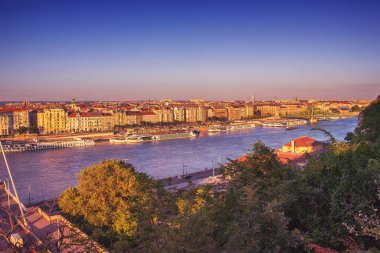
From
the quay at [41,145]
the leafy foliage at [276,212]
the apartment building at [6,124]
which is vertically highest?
the leafy foliage at [276,212]

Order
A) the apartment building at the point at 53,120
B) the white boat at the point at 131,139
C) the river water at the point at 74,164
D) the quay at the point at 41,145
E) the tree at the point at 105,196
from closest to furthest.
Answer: the tree at the point at 105,196, the river water at the point at 74,164, the quay at the point at 41,145, the white boat at the point at 131,139, the apartment building at the point at 53,120

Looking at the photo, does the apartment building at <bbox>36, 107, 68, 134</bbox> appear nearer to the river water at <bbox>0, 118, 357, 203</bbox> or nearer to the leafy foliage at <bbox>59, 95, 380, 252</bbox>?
the river water at <bbox>0, 118, 357, 203</bbox>

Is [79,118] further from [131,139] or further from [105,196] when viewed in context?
[105,196]

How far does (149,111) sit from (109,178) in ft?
97.3

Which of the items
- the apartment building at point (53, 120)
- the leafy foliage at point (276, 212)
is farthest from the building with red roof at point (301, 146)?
the apartment building at point (53, 120)

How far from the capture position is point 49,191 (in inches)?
350

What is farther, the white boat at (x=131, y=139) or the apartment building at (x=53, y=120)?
the apartment building at (x=53, y=120)

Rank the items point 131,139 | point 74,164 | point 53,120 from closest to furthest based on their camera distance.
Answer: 1. point 74,164
2. point 131,139
3. point 53,120

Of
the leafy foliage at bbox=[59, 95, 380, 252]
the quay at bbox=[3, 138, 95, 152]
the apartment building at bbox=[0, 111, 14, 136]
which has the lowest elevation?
the quay at bbox=[3, 138, 95, 152]

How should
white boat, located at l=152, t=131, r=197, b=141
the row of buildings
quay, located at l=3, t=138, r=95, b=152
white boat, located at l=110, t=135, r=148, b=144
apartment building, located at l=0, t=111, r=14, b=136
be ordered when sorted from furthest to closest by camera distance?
the row of buildings
apartment building, located at l=0, t=111, r=14, b=136
white boat, located at l=152, t=131, r=197, b=141
white boat, located at l=110, t=135, r=148, b=144
quay, located at l=3, t=138, r=95, b=152

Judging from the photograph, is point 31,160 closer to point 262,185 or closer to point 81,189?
point 81,189

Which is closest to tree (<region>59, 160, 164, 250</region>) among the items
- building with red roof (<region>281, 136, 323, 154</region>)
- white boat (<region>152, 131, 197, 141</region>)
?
building with red roof (<region>281, 136, 323, 154</region>)

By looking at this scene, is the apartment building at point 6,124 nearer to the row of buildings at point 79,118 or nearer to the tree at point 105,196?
the row of buildings at point 79,118

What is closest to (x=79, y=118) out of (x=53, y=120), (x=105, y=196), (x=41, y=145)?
(x=53, y=120)
